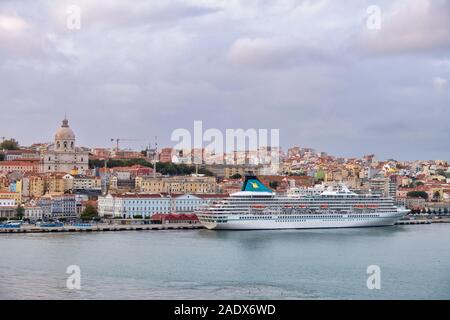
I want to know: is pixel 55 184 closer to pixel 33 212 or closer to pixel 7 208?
pixel 33 212

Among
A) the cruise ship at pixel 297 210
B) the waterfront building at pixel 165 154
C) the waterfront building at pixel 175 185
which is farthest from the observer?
the waterfront building at pixel 165 154

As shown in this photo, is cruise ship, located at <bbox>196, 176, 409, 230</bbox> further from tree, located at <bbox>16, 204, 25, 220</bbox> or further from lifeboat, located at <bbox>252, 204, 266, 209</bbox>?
tree, located at <bbox>16, 204, 25, 220</bbox>

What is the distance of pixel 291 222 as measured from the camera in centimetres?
2019

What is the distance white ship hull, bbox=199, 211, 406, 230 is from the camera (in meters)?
19.5

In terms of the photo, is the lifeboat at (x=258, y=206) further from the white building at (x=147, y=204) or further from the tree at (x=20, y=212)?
the tree at (x=20, y=212)

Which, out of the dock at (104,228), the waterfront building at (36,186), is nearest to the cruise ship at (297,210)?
the dock at (104,228)

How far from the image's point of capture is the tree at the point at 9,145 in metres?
37.5

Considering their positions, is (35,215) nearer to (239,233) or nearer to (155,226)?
(155,226)

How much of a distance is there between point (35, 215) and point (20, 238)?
5.70 m

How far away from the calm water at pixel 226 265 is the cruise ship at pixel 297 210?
1485 mm

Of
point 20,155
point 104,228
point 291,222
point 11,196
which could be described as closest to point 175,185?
point 11,196

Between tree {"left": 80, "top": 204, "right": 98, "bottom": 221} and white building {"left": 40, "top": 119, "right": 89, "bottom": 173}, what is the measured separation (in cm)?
770
